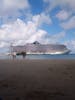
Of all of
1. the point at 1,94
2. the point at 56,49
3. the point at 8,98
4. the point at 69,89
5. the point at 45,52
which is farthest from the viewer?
the point at 56,49

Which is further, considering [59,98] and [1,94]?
[1,94]

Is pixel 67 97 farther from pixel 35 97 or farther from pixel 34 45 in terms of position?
Answer: pixel 34 45

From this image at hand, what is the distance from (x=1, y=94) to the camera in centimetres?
907

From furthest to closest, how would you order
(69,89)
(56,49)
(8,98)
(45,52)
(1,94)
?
1. (56,49)
2. (45,52)
3. (69,89)
4. (1,94)
5. (8,98)

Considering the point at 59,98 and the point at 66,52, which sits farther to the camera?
the point at 66,52

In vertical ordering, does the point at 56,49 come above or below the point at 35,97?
above

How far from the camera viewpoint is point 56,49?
160 m

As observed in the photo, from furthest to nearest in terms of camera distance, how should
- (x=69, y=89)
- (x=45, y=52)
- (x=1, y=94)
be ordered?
1. (x=45, y=52)
2. (x=69, y=89)
3. (x=1, y=94)

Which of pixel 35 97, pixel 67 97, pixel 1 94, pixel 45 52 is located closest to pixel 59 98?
pixel 67 97

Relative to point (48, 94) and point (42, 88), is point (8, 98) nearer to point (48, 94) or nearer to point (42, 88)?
point (48, 94)

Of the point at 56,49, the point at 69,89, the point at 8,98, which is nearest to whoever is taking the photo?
the point at 8,98

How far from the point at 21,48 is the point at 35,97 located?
145 metres

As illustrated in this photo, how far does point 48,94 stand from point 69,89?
1.39 meters

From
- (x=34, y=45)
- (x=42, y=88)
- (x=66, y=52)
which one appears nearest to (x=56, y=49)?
(x=66, y=52)
